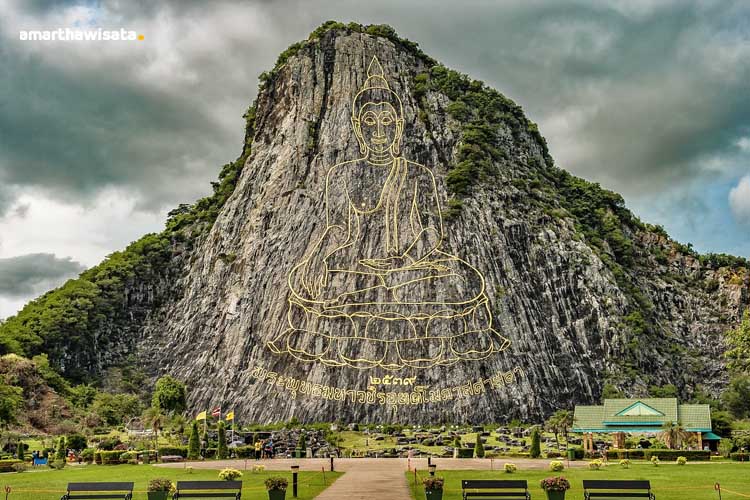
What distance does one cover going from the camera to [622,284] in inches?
3022

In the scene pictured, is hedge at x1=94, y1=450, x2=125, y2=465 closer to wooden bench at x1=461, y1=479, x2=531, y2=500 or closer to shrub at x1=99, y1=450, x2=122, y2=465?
shrub at x1=99, y1=450, x2=122, y2=465

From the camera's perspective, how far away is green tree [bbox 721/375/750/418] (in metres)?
68.2

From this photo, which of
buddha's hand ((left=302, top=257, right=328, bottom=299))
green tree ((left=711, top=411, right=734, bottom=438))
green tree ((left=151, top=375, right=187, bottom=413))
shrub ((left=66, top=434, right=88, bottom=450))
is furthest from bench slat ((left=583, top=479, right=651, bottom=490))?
buddha's hand ((left=302, top=257, right=328, bottom=299))

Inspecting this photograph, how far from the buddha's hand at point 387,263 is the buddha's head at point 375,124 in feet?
40.7

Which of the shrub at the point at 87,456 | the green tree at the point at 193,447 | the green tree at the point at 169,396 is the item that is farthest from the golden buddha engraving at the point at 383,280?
the shrub at the point at 87,456

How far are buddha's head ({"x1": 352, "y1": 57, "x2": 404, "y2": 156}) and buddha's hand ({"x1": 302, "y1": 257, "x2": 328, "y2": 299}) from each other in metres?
13.8

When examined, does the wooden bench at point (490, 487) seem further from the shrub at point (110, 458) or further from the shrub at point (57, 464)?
the shrub at point (110, 458)

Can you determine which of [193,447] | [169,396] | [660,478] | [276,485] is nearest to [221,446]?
[193,447]

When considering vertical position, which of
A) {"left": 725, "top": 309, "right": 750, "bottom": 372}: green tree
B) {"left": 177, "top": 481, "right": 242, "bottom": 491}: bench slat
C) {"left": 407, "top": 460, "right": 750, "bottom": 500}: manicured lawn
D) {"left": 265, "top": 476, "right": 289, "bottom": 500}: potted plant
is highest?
{"left": 725, "top": 309, "right": 750, "bottom": 372}: green tree

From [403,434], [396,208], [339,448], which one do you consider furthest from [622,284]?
[339,448]

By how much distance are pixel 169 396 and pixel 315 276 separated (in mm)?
17448

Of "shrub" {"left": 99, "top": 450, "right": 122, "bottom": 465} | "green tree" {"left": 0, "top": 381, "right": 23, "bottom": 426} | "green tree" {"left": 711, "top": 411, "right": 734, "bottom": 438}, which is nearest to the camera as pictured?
"shrub" {"left": 99, "top": 450, "right": 122, "bottom": 465}

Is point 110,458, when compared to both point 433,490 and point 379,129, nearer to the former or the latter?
point 433,490

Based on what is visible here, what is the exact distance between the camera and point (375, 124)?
76.1 metres
